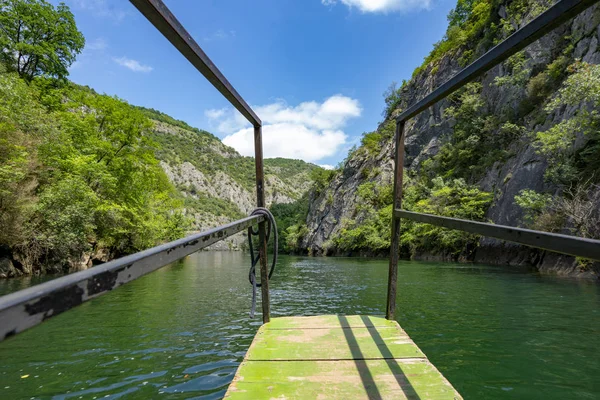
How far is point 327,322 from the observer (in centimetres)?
287

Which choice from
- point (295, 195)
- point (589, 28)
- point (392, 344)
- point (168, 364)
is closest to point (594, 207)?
point (589, 28)

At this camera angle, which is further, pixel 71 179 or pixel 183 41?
pixel 71 179

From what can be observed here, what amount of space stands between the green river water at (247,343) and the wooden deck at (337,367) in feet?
3.59

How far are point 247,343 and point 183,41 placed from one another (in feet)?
13.6

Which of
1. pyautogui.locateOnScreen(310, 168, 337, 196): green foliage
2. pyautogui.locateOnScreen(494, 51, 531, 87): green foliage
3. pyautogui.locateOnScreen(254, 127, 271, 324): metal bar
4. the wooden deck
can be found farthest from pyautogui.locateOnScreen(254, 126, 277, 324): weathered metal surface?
pyautogui.locateOnScreen(310, 168, 337, 196): green foliage

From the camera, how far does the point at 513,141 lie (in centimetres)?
2080

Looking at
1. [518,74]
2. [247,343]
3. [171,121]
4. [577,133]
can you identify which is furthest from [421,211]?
[171,121]

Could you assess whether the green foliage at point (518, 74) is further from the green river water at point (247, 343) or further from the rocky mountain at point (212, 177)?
the rocky mountain at point (212, 177)

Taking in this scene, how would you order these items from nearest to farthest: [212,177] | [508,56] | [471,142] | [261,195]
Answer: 1. [508,56]
2. [261,195]
3. [471,142]
4. [212,177]

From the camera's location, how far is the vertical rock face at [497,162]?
50.3 ft

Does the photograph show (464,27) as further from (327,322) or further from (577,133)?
(327,322)

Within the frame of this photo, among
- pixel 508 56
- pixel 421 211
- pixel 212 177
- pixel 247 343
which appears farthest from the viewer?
pixel 212 177

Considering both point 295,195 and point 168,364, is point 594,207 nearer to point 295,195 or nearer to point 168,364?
point 168,364

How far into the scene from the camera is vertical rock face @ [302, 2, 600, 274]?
1534 cm
